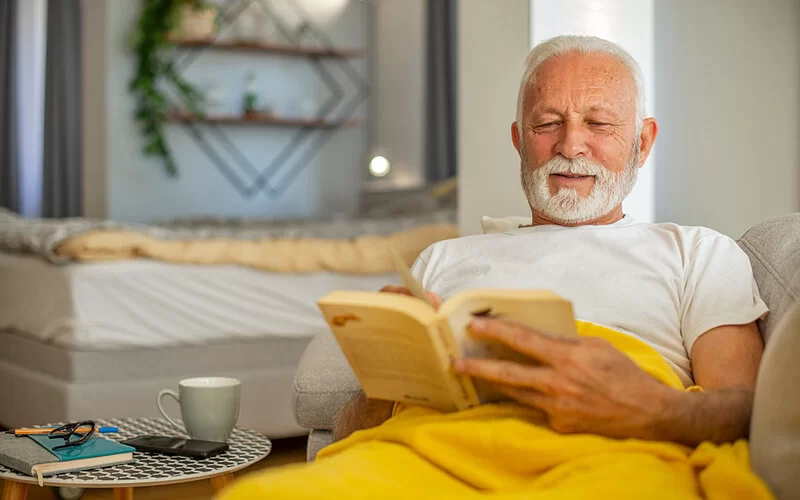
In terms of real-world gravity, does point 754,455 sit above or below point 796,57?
below

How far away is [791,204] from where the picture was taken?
298 centimetres

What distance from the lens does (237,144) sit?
582 centimetres

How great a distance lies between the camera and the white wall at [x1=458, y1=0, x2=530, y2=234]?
255cm

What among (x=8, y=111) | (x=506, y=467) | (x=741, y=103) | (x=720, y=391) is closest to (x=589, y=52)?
(x=720, y=391)

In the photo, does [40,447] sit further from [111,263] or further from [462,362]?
[111,263]

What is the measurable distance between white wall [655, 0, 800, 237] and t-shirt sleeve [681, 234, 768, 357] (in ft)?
5.44

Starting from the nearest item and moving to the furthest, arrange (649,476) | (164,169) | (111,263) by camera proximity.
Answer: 1. (649,476)
2. (111,263)
3. (164,169)

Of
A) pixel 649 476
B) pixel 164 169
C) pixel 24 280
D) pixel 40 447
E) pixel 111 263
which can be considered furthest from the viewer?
pixel 164 169

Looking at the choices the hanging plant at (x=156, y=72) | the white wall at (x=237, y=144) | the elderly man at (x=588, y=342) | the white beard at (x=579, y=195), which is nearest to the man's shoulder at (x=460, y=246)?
Answer: the elderly man at (x=588, y=342)

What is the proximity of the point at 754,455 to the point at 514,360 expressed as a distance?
29 cm

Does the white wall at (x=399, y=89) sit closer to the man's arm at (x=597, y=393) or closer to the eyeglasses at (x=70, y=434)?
the eyeglasses at (x=70, y=434)

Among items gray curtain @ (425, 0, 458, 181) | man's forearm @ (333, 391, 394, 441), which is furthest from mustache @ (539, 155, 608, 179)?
gray curtain @ (425, 0, 458, 181)

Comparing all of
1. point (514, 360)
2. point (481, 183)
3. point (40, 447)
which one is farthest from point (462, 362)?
point (481, 183)

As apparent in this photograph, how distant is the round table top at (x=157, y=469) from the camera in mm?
1329
